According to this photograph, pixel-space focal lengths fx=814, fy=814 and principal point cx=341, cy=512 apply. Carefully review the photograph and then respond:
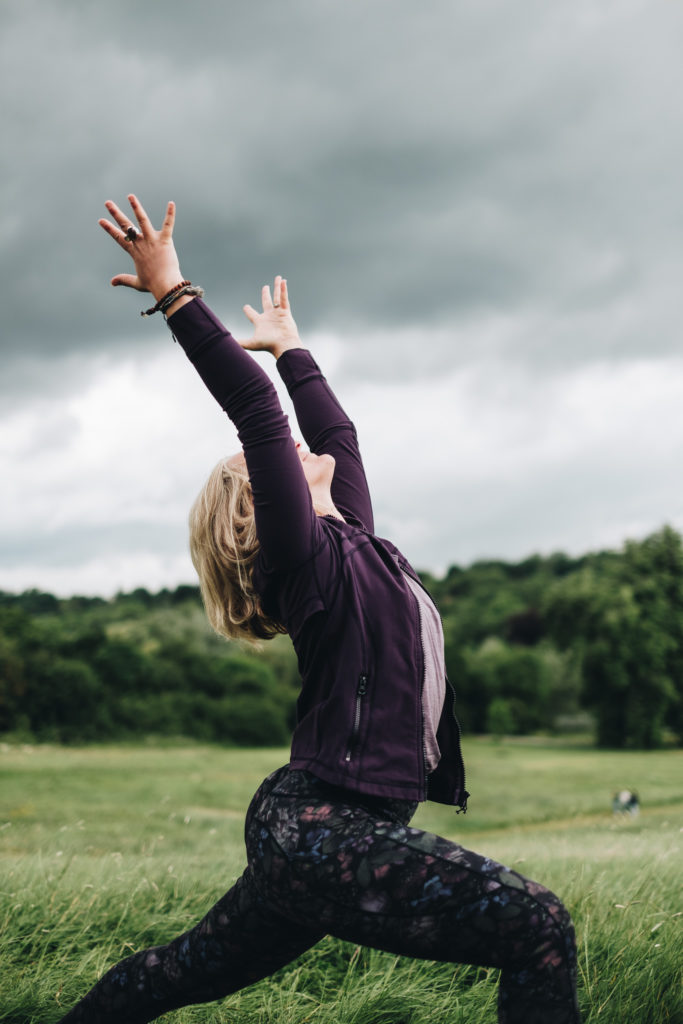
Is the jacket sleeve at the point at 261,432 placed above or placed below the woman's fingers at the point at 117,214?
below

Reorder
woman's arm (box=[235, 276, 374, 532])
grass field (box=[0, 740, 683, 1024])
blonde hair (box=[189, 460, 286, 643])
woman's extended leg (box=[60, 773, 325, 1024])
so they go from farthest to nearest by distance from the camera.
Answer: woman's arm (box=[235, 276, 374, 532]) < grass field (box=[0, 740, 683, 1024]) < blonde hair (box=[189, 460, 286, 643]) < woman's extended leg (box=[60, 773, 325, 1024])

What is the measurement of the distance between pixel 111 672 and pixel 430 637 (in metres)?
44.3

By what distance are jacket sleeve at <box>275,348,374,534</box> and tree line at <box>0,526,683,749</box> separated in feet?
131

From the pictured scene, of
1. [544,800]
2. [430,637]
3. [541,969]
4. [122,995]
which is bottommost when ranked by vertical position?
[544,800]

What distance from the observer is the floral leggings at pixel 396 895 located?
2.21 metres

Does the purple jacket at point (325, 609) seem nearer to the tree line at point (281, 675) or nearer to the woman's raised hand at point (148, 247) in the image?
the woman's raised hand at point (148, 247)

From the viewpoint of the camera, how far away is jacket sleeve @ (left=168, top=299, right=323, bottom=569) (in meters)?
2.39

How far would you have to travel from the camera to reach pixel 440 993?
3.49 m

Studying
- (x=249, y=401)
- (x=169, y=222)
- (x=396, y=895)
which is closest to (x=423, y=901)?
(x=396, y=895)

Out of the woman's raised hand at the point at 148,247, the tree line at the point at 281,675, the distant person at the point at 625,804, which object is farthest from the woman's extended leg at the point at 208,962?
the tree line at the point at 281,675

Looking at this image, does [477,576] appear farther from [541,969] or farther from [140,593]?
[541,969]

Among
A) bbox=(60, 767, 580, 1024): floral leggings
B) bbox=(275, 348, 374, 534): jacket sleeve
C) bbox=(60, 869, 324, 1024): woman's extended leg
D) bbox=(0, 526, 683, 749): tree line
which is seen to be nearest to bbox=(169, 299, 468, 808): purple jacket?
bbox=(60, 767, 580, 1024): floral leggings

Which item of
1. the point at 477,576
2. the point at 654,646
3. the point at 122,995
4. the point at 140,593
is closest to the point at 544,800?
the point at 122,995

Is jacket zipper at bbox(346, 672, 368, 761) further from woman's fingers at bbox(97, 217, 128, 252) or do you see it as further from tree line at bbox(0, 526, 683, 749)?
tree line at bbox(0, 526, 683, 749)
